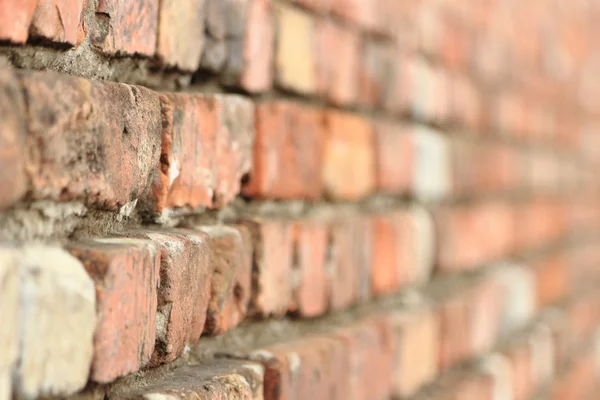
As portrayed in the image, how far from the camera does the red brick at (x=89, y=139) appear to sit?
45 cm

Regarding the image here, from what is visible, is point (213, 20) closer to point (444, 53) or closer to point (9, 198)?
point (9, 198)

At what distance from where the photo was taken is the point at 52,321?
45cm

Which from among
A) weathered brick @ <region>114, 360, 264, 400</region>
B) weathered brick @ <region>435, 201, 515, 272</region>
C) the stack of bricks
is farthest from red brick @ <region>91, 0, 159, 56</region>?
weathered brick @ <region>435, 201, 515, 272</region>

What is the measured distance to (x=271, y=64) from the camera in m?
0.77

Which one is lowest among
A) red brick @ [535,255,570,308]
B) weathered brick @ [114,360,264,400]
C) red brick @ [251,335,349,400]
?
red brick @ [535,255,570,308]

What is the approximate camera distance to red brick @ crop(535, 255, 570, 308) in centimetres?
183

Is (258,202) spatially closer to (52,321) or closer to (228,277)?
(228,277)

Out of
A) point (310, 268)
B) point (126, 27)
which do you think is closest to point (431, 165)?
point (310, 268)

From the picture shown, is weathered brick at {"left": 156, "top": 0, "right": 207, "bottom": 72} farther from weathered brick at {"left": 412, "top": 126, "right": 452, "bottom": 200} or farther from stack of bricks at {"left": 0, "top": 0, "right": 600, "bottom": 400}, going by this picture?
weathered brick at {"left": 412, "top": 126, "right": 452, "bottom": 200}

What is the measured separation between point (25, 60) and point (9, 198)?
0.09m

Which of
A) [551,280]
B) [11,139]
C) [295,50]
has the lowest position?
[551,280]

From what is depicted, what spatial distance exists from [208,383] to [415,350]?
1.66 ft

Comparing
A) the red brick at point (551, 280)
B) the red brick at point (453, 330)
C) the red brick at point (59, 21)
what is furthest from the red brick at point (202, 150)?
the red brick at point (551, 280)

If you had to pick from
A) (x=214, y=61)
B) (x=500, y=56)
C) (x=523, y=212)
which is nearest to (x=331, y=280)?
(x=214, y=61)
